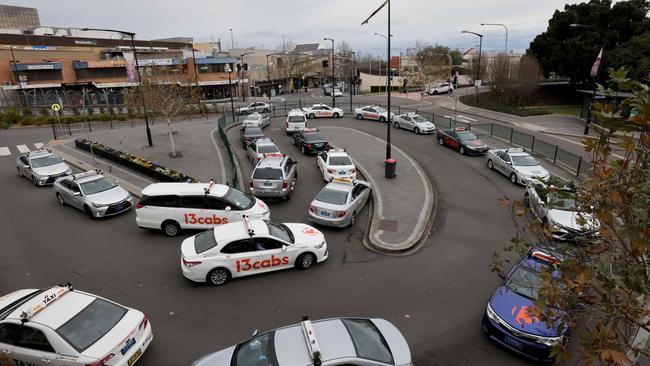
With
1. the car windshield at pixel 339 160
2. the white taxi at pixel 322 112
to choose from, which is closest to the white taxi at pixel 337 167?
the car windshield at pixel 339 160

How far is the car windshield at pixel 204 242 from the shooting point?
10.9 meters

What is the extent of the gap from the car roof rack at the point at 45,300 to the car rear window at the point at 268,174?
950cm

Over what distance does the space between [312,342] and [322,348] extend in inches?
7.3

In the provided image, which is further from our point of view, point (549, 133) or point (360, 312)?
point (549, 133)

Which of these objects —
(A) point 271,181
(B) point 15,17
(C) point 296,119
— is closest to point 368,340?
(A) point 271,181

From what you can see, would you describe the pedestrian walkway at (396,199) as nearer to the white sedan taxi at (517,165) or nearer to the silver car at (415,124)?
the white sedan taxi at (517,165)

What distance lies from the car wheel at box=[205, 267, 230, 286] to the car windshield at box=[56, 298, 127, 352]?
2.79 m

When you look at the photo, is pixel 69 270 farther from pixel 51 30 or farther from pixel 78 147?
pixel 51 30

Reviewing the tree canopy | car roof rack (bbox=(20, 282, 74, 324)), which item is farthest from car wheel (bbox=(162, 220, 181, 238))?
the tree canopy

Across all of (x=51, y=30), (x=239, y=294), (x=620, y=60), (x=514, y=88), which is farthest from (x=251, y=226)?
(x=51, y=30)

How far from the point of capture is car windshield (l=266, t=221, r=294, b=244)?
38.1ft

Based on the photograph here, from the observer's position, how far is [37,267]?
39.9ft

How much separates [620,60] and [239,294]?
42.5m

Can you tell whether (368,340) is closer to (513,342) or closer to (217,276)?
(513,342)
